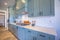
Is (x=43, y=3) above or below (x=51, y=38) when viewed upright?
above

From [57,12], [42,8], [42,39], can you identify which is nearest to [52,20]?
[42,8]

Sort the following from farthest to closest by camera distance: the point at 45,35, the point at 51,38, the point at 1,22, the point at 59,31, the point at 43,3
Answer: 1. the point at 1,22
2. the point at 43,3
3. the point at 45,35
4. the point at 51,38
5. the point at 59,31

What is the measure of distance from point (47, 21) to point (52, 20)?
10.1 inches

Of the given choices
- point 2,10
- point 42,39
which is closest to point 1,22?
point 2,10

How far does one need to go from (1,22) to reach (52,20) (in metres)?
12.1

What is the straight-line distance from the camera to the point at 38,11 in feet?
9.57

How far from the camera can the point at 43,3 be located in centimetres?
263

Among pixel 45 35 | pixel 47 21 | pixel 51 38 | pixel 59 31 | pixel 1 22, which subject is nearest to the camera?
pixel 59 31

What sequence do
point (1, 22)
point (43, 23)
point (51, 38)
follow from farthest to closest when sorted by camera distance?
1. point (1, 22)
2. point (43, 23)
3. point (51, 38)

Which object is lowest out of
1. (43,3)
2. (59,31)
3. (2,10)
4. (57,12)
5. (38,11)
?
(59,31)

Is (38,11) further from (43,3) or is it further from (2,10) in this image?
(2,10)

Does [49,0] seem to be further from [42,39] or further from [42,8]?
[42,39]

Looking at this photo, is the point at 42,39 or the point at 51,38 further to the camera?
the point at 42,39

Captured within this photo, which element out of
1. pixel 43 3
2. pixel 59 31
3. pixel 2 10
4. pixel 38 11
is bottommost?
pixel 59 31
